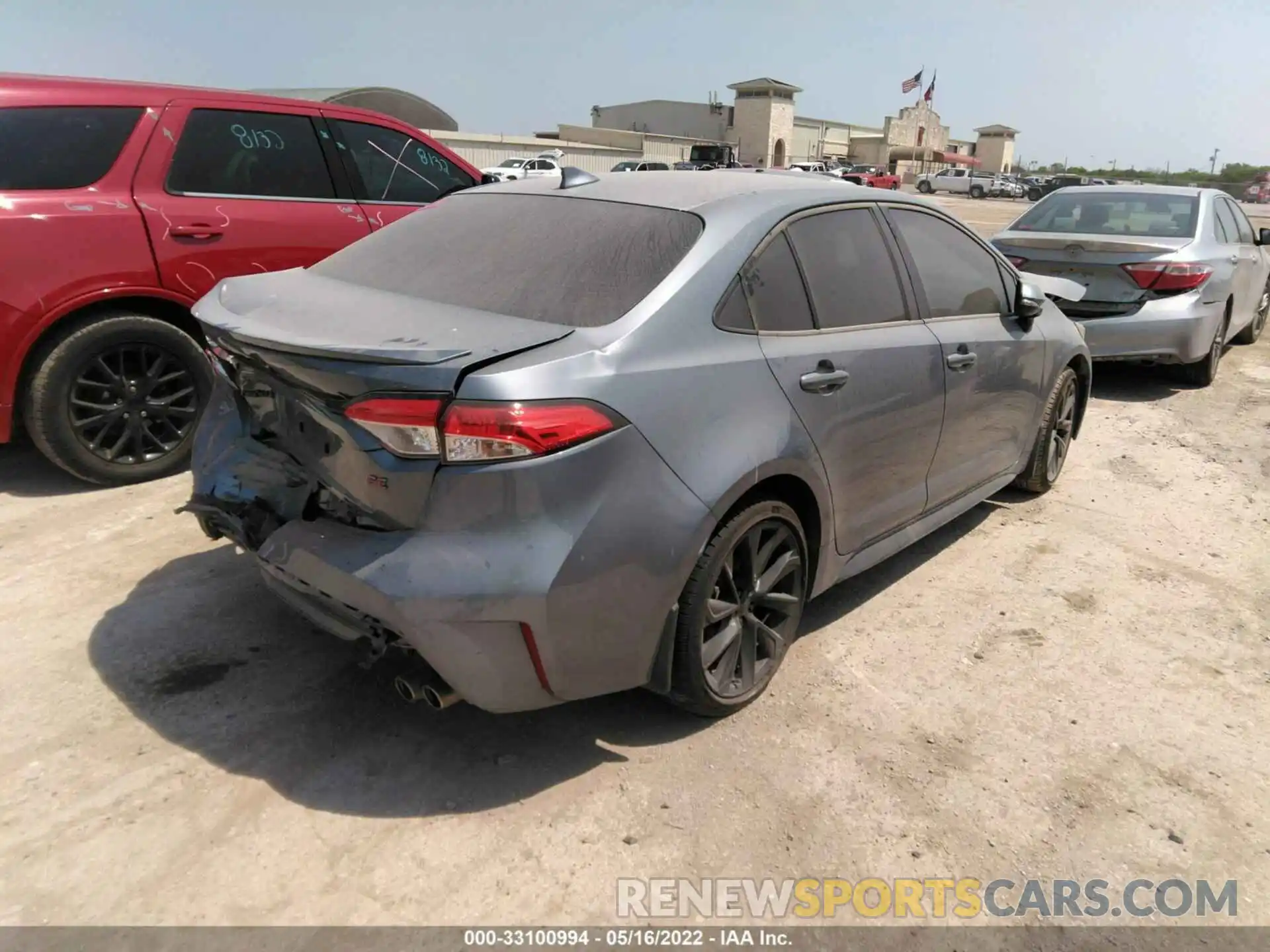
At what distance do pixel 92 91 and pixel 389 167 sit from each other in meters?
1.69

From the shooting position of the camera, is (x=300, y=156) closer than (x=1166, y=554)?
No

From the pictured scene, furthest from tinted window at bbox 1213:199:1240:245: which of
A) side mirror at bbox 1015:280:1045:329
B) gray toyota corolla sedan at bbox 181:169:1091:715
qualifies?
gray toyota corolla sedan at bbox 181:169:1091:715

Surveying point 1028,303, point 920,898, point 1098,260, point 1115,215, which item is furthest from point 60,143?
point 1115,215

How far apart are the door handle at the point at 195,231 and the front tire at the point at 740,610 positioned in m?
3.52

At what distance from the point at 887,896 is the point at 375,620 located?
1.51 metres

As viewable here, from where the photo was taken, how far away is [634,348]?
2.51 meters

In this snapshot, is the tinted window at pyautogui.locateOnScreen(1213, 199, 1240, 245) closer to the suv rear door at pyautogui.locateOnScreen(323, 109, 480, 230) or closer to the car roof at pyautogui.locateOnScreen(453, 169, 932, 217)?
the car roof at pyautogui.locateOnScreen(453, 169, 932, 217)

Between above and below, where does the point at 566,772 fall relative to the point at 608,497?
below

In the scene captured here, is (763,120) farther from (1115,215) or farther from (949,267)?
(949,267)

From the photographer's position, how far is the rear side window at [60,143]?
4.25 m

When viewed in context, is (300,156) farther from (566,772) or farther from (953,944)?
(953,944)

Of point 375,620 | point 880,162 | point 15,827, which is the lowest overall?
point 880,162

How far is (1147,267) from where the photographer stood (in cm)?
695

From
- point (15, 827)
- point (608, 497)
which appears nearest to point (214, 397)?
point (15, 827)
